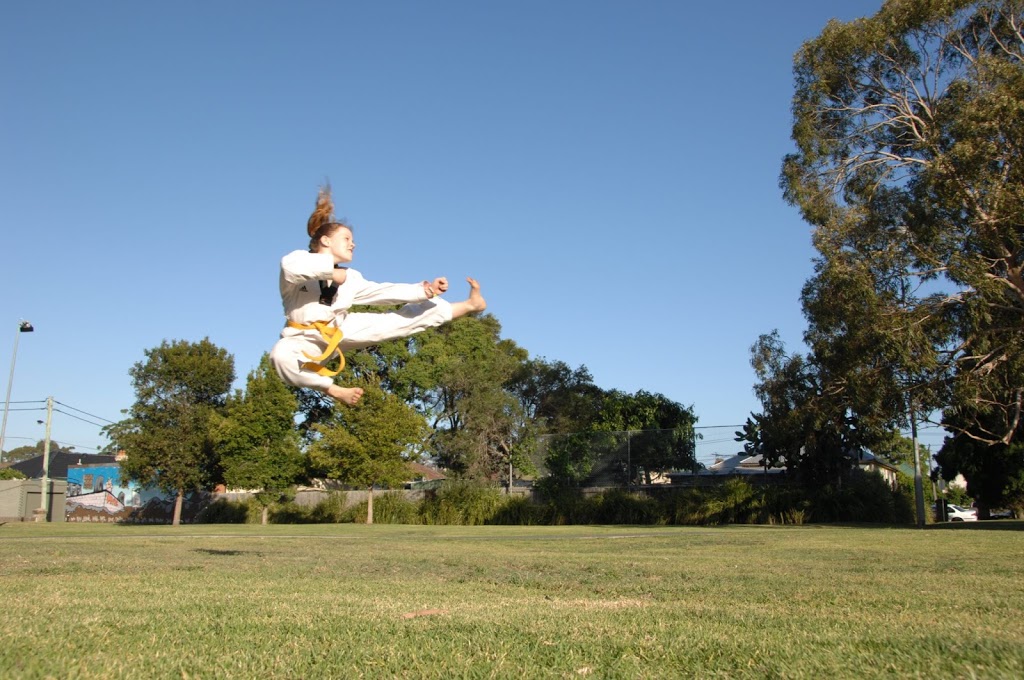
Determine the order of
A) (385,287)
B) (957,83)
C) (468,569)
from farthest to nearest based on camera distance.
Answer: (957,83) < (468,569) < (385,287)

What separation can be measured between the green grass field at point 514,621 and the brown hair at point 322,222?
306 centimetres

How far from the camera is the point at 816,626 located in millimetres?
4762

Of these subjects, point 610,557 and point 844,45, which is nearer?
point 610,557

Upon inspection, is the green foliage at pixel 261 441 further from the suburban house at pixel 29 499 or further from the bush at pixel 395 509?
the suburban house at pixel 29 499

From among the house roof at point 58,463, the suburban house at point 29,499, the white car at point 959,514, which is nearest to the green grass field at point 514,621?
the suburban house at point 29,499

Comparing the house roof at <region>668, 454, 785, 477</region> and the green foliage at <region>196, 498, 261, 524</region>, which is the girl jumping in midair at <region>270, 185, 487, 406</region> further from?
the green foliage at <region>196, 498, 261, 524</region>

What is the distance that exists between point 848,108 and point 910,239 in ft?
21.4

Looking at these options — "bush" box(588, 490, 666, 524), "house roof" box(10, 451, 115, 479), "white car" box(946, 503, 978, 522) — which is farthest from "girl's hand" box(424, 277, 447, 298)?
"house roof" box(10, 451, 115, 479)

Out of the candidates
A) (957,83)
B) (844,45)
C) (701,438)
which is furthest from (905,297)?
(701,438)

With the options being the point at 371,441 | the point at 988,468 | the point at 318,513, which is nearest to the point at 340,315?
the point at 371,441

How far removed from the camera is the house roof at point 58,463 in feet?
250

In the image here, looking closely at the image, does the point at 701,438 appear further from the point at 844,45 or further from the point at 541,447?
the point at 844,45

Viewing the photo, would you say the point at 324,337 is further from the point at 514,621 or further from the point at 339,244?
the point at 514,621

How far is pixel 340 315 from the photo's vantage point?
726cm
